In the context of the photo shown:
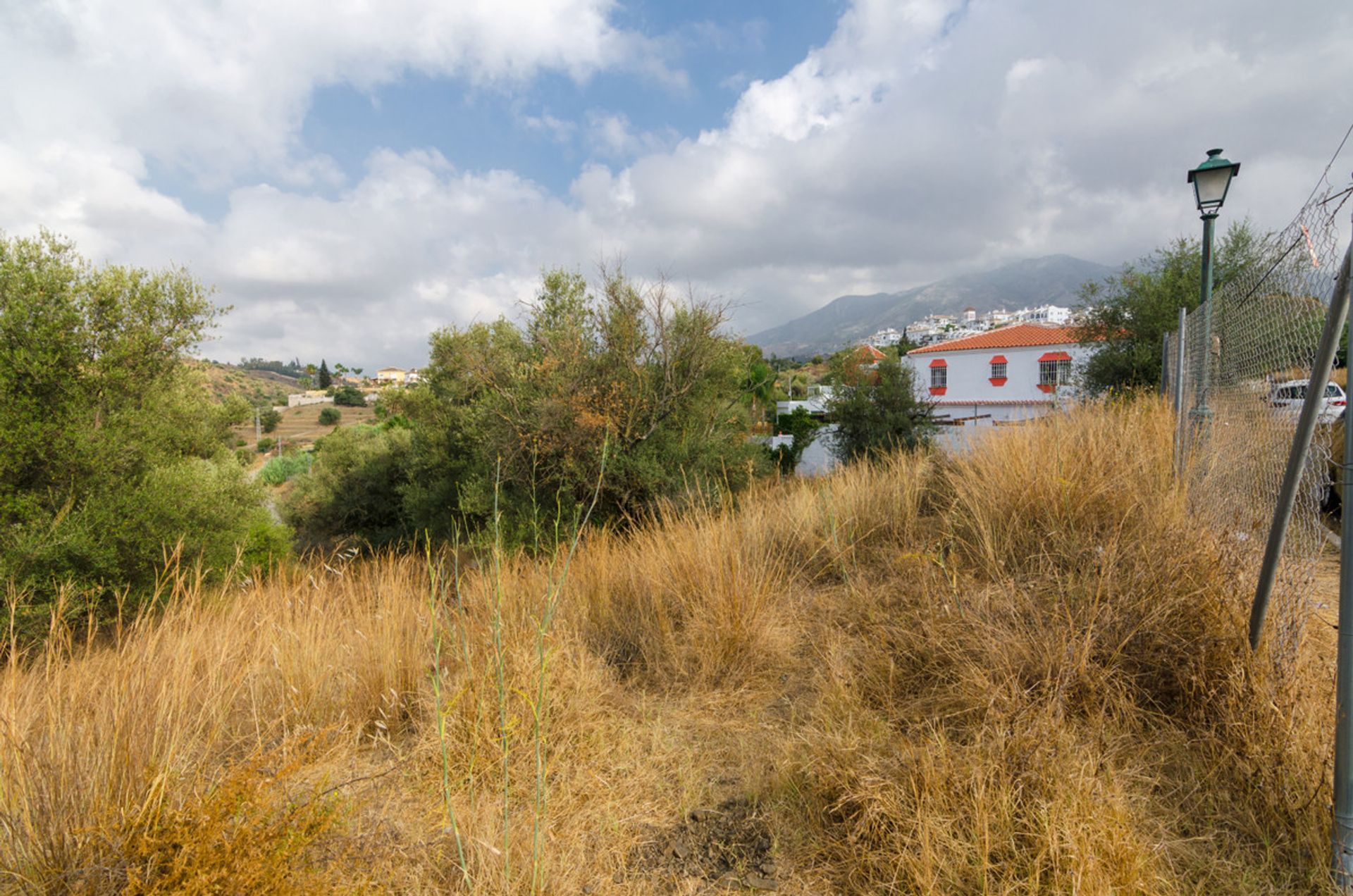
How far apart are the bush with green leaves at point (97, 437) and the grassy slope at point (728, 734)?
216 inches

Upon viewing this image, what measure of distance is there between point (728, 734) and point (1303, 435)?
2.41 meters

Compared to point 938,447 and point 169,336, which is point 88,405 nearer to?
point 169,336

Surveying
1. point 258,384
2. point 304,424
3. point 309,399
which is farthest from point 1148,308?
point 258,384

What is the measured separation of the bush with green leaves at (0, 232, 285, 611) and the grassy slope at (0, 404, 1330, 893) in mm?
5496

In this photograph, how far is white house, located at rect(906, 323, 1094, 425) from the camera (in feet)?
125

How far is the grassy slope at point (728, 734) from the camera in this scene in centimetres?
176

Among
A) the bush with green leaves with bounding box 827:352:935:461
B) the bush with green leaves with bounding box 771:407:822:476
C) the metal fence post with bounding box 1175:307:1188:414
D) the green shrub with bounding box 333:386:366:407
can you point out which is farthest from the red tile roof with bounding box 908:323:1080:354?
the green shrub with bounding box 333:386:366:407

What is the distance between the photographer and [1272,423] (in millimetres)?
2854

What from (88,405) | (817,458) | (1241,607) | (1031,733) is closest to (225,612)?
(1031,733)

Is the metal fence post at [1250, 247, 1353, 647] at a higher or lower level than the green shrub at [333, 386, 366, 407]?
lower

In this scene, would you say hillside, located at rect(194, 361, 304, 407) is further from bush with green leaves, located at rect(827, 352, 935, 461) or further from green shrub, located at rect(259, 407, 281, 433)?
bush with green leaves, located at rect(827, 352, 935, 461)

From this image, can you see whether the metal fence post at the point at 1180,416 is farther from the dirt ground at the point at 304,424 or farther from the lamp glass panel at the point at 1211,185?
the dirt ground at the point at 304,424

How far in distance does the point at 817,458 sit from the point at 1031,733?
1800 centimetres

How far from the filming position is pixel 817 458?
65.2ft
